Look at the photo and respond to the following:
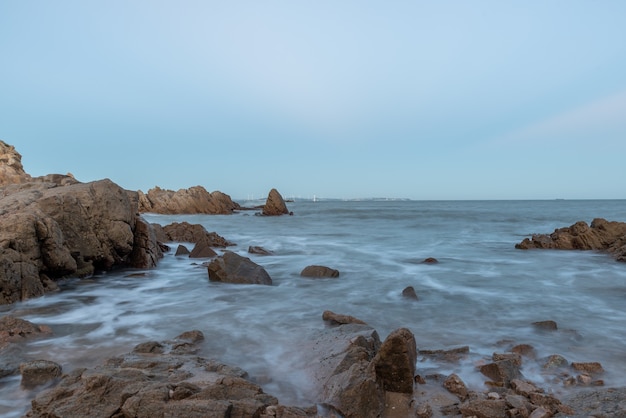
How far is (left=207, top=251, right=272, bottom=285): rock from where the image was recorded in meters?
8.59

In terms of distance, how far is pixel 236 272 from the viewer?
28.5 ft

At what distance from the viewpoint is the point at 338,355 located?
3885 millimetres

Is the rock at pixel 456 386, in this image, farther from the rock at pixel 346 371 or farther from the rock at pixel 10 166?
the rock at pixel 10 166

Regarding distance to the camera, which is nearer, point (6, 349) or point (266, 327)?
point (6, 349)

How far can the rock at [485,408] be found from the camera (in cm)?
305

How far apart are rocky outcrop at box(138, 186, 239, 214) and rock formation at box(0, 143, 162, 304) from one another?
4067cm

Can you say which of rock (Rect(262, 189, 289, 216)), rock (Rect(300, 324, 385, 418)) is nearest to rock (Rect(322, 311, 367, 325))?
rock (Rect(300, 324, 385, 418))

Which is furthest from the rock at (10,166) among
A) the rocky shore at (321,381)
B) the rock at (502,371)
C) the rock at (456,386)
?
the rock at (502,371)

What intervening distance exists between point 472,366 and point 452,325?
1755mm

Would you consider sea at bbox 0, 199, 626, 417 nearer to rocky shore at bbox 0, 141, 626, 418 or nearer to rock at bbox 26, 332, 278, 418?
rocky shore at bbox 0, 141, 626, 418

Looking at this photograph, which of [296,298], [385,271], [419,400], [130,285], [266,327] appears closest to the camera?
[419,400]

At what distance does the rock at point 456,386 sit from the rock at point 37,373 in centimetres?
361

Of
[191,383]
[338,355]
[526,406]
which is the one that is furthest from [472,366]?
[191,383]

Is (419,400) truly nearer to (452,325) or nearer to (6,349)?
(452,325)
